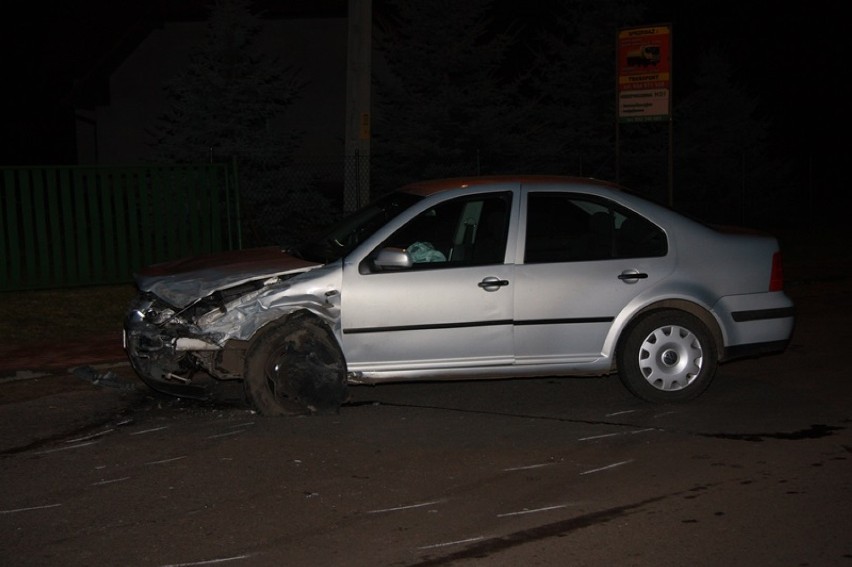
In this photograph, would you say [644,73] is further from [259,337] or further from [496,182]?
[259,337]

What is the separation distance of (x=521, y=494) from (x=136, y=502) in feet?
6.83

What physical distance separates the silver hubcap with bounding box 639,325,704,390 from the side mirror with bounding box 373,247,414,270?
190 cm

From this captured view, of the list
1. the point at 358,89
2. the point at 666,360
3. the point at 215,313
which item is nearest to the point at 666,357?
the point at 666,360

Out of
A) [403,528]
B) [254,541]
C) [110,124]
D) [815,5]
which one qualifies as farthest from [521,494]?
[815,5]

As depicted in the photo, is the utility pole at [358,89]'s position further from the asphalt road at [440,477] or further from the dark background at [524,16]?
the dark background at [524,16]

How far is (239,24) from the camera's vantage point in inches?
798

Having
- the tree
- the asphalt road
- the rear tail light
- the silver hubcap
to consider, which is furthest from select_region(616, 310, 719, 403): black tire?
the tree

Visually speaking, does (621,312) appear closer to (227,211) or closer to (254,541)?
(254,541)

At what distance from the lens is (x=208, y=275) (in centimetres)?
779

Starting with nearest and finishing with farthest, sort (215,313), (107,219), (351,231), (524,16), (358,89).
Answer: (215,313) < (351,231) < (107,219) < (358,89) < (524,16)

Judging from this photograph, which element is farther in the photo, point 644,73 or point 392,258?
point 644,73

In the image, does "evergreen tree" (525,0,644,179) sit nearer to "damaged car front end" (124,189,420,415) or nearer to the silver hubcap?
the silver hubcap

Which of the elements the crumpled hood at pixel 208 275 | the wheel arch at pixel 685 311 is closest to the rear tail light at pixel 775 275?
the wheel arch at pixel 685 311

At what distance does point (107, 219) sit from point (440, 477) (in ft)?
28.3
